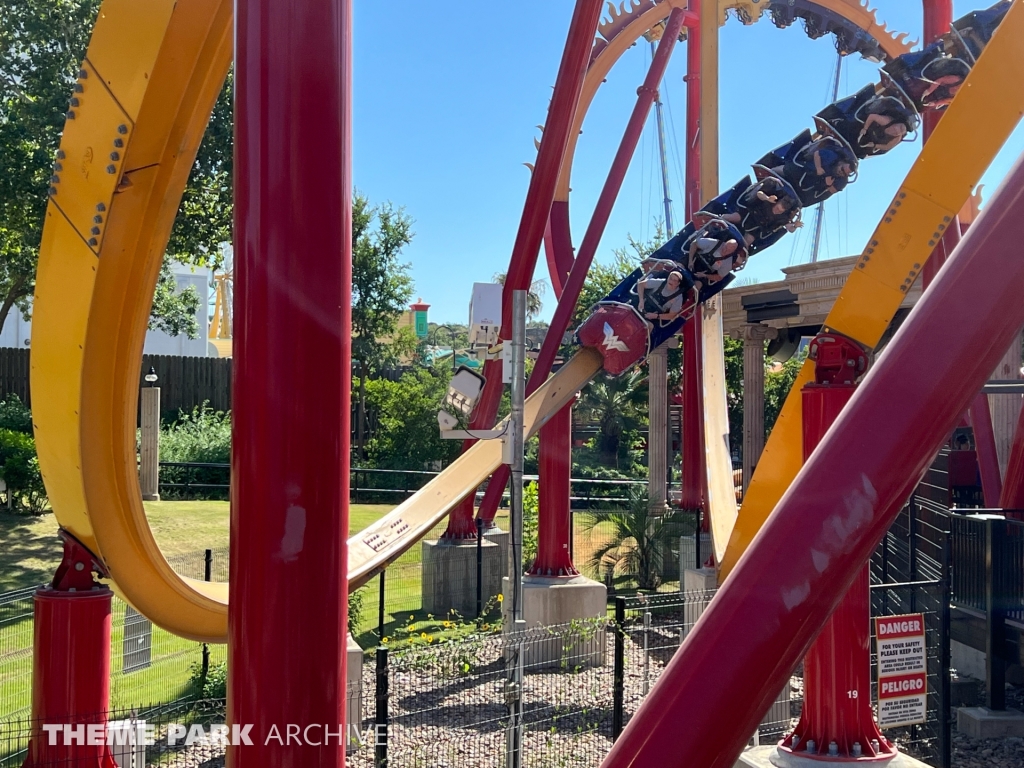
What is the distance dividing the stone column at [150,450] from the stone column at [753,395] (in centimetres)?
1129

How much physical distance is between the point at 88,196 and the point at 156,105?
0.49m

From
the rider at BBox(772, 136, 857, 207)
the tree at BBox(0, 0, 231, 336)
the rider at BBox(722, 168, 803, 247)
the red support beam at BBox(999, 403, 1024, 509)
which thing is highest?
the tree at BBox(0, 0, 231, 336)

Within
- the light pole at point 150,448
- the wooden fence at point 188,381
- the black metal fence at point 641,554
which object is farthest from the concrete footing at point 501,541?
the wooden fence at point 188,381

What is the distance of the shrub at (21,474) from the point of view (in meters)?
17.1

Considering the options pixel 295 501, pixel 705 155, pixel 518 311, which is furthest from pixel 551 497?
pixel 295 501

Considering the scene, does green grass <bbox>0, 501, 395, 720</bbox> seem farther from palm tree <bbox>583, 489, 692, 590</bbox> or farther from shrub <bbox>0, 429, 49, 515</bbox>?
palm tree <bbox>583, 489, 692, 590</bbox>

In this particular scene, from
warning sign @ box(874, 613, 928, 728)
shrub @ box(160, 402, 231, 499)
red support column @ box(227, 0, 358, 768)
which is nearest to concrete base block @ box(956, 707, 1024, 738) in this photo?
warning sign @ box(874, 613, 928, 728)

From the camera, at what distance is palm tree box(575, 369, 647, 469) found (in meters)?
34.9

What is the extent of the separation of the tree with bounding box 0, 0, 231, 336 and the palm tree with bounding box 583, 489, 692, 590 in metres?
7.95

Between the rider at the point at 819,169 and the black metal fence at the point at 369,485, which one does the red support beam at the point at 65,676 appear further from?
the black metal fence at the point at 369,485

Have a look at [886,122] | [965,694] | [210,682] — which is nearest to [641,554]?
[965,694]

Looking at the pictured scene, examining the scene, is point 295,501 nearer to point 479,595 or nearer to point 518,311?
point 518,311

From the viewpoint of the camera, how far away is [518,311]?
4898 mm

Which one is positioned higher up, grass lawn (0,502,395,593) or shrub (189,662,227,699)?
grass lawn (0,502,395,593)
